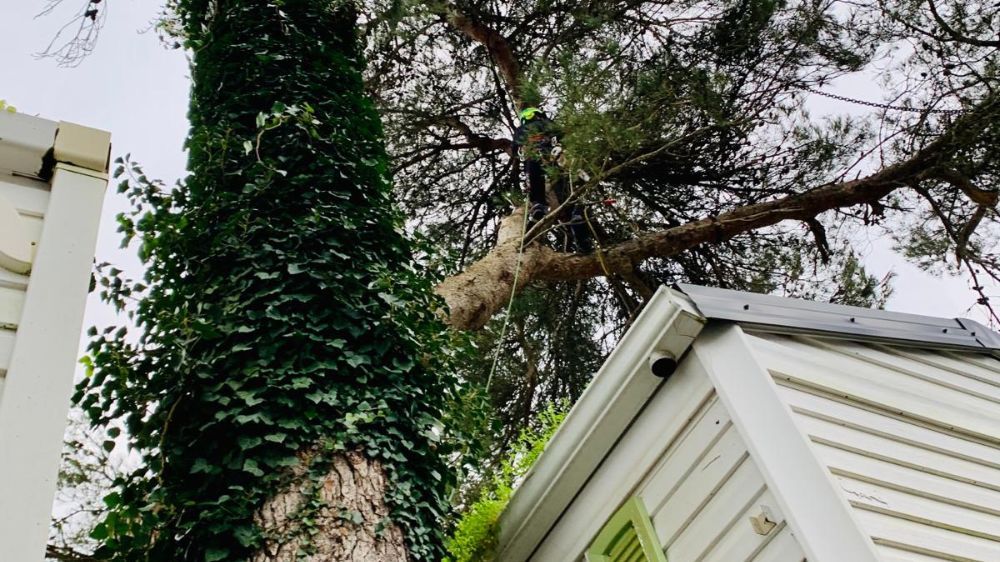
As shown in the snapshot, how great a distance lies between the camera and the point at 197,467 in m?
2.91

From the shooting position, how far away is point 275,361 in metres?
3.09

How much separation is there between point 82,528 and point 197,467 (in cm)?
161

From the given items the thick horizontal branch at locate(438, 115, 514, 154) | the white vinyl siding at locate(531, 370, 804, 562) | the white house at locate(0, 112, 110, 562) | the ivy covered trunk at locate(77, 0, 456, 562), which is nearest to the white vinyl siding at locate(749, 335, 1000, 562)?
the white vinyl siding at locate(531, 370, 804, 562)

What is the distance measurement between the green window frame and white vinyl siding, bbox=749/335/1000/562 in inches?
28.0

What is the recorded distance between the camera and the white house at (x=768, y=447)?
8.66ft

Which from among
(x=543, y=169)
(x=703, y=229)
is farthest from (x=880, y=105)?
(x=543, y=169)

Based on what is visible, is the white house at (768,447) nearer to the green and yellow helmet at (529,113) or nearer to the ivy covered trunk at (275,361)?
the ivy covered trunk at (275,361)

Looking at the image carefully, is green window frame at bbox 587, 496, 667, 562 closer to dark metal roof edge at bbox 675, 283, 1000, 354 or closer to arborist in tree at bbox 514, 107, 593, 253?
dark metal roof edge at bbox 675, 283, 1000, 354

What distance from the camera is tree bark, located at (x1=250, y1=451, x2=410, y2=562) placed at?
107 inches

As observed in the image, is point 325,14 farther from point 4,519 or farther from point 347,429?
point 4,519

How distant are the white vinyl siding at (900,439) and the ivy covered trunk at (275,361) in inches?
51.1

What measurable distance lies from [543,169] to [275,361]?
3.72 meters

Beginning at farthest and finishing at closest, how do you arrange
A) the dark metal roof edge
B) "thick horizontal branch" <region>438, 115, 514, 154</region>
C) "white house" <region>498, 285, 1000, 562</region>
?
1. "thick horizontal branch" <region>438, 115, 514, 154</region>
2. the dark metal roof edge
3. "white house" <region>498, 285, 1000, 562</region>

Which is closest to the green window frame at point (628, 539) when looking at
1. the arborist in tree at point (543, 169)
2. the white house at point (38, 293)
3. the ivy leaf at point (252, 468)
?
the ivy leaf at point (252, 468)
